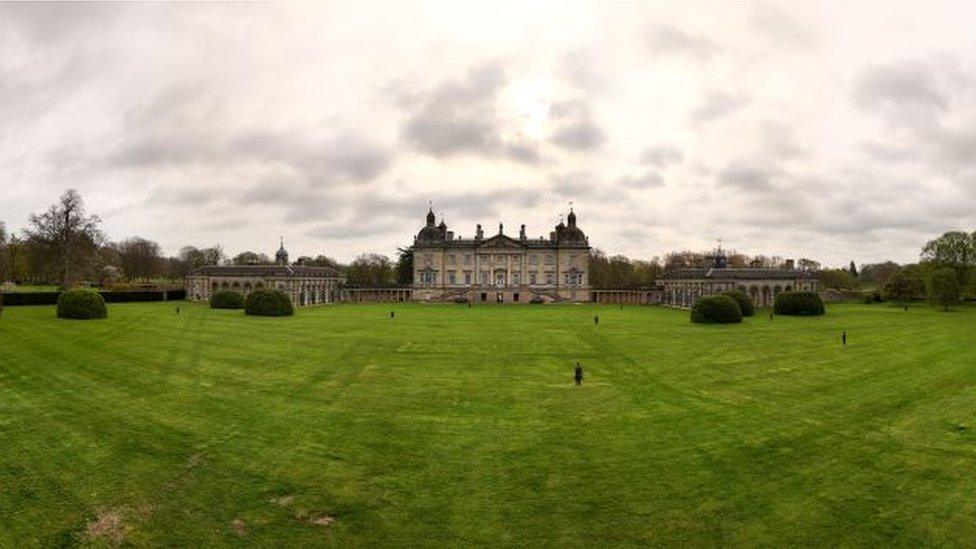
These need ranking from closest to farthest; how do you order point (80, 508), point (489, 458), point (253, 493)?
point (80, 508), point (253, 493), point (489, 458)

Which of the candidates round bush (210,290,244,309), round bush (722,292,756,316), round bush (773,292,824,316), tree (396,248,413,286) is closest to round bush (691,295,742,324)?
round bush (722,292,756,316)

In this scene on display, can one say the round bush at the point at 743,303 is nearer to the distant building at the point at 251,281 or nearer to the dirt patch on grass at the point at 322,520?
the distant building at the point at 251,281

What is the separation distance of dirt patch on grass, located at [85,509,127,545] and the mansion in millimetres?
88311

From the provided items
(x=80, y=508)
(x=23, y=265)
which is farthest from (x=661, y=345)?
(x=23, y=265)

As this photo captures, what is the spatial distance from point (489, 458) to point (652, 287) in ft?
283

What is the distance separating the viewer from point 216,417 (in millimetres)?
21781

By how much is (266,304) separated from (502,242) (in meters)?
50.9

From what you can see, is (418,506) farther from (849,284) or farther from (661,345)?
(849,284)

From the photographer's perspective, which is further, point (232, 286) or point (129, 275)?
point (129, 275)

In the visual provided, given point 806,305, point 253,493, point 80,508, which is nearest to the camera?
point 80,508

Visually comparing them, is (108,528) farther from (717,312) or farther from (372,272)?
(372,272)

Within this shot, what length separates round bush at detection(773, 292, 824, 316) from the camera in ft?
212

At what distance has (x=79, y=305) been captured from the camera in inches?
1742

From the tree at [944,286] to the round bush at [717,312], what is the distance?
32.9 m
